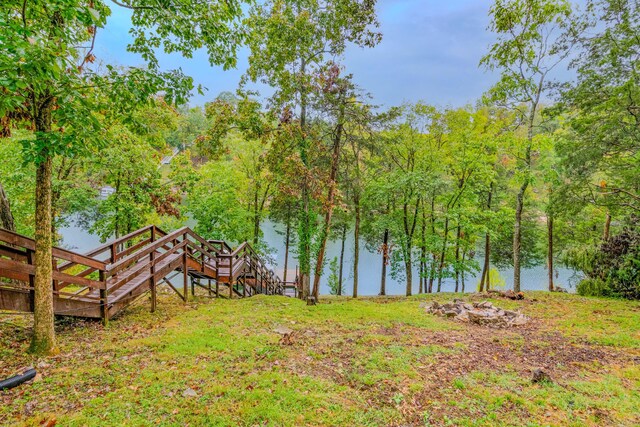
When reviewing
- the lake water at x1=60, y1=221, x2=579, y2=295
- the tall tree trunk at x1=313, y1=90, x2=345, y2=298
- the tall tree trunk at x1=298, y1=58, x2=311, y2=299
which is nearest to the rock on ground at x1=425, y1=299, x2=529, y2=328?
the tall tree trunk at x1=313, y1=90, x2=345, y2=298

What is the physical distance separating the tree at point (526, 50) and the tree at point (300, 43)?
583 centimetres

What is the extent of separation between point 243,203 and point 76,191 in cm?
847

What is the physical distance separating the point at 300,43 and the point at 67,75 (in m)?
6.89

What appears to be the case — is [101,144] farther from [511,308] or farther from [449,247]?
[449,247]

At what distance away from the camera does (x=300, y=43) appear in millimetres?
8461

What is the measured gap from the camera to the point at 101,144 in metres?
3.22

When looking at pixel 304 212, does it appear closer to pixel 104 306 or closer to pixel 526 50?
pixel 104 306

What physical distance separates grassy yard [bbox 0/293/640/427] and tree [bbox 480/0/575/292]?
330 inches

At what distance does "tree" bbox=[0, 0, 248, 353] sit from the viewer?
7.57 ft

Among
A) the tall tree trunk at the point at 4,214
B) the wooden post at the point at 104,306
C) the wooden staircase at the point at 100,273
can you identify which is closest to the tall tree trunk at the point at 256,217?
the wooden staircase at the point at 100,273

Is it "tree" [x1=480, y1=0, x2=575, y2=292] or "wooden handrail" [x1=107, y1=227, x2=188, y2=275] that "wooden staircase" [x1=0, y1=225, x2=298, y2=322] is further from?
"tree" [x1=480, y1=0, x2=575, y2=292]

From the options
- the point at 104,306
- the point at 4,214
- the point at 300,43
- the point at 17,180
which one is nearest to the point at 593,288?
the point at 300,43

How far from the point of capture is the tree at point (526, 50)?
1032 centimetres

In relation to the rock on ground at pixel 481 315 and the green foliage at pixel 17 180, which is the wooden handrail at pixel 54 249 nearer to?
the green foliage at pixel 17 180
